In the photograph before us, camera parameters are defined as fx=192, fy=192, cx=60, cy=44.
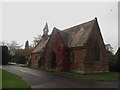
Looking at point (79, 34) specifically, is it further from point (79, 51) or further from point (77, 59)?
point (77, 59)

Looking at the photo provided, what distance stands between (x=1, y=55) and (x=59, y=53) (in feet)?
91.1

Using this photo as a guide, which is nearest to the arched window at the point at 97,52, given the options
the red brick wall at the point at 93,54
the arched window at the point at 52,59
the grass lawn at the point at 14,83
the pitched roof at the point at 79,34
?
the red brick wall at the point at 93,54

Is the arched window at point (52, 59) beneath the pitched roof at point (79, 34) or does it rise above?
beneath

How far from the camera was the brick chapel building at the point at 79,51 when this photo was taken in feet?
107

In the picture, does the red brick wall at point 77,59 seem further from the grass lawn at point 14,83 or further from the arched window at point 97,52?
the grass lawn at point 14,83

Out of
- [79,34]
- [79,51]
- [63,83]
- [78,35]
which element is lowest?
[63,83]

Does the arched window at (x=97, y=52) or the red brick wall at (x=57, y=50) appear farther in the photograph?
the red brick wall at (x=57, y=50)

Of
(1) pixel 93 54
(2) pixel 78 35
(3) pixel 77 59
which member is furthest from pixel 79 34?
(3) pixel 77 59

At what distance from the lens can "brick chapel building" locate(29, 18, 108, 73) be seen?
32469 mm

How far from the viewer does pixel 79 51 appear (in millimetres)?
33438

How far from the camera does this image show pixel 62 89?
14133 mm

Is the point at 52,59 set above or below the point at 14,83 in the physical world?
above

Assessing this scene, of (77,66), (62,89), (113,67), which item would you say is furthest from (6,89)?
(113,67)

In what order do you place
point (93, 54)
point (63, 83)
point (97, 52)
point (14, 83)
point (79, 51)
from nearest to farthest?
point (14, 83) → point (63, 83) → point (79, 51) → point (93, 54) → point (97, 52)
